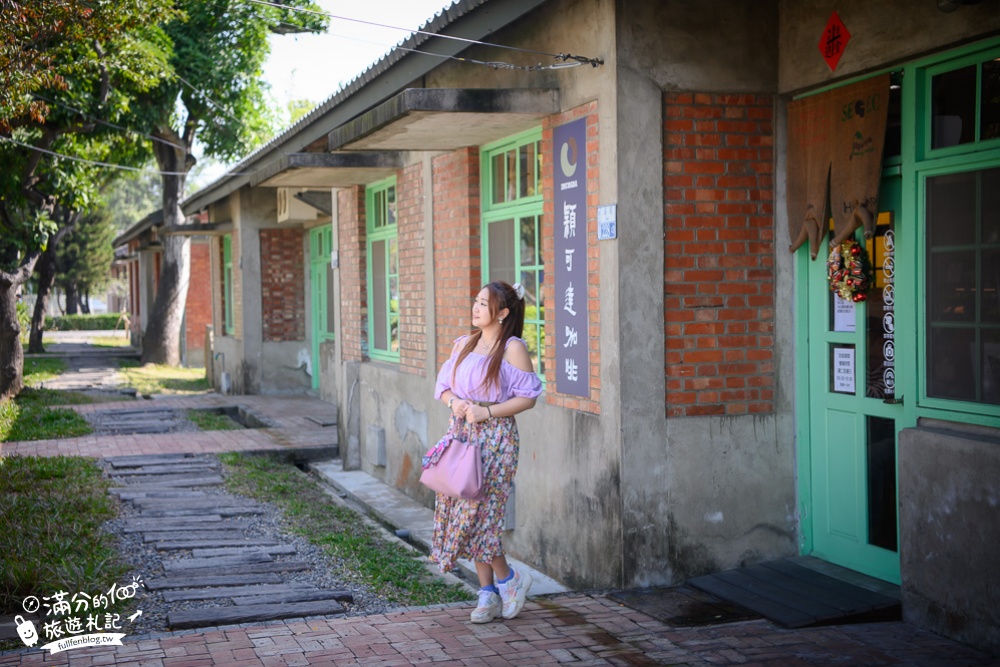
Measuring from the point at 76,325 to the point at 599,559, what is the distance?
52.9 m

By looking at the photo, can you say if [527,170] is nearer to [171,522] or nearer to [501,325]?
[501,325]

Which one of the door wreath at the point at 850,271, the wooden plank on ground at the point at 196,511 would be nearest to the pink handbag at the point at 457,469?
the door wreath at the point at 850,271

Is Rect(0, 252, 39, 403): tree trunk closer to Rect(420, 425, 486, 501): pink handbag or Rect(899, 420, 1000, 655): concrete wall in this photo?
Rect(420, 425, 486, 501): pink handbag

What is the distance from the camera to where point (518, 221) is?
7.93m

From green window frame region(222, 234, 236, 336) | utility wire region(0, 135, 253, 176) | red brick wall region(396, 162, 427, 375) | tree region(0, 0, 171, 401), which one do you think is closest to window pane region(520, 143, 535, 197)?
red brick wall region(396, 162, 427, 375)

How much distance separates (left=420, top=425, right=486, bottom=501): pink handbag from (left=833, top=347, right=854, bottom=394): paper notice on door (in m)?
2.20

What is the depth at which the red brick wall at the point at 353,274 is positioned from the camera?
11656 mm

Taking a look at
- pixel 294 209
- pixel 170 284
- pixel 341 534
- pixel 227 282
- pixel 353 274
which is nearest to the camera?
pixel 341 534

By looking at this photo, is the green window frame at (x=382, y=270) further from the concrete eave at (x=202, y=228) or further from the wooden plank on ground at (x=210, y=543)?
the concrete eave at (x=202, y=228)

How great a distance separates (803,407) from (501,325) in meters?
2.07

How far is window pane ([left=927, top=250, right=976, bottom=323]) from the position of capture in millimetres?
5172

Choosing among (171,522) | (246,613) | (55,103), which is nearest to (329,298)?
(55,103)

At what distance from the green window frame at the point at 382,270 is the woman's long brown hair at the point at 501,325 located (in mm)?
4743

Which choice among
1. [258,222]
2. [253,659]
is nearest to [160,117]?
[258,222]
